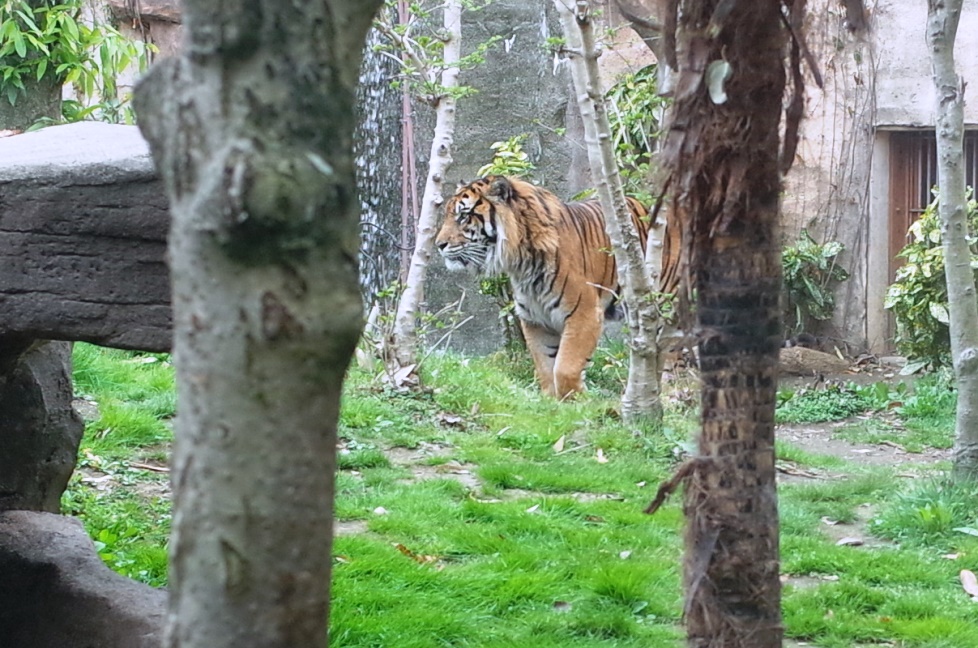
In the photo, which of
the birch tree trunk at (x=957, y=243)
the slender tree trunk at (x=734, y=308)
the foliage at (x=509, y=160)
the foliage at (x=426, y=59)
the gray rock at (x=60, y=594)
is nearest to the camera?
the slender tree trunk at (x=734, y=308)

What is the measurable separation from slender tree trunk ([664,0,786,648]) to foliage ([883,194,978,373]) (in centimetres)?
773

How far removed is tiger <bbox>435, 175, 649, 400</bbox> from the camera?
9414mm

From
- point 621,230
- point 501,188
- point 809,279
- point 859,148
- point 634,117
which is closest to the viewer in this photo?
point 621,230

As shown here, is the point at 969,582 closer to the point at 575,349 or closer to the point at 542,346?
the point at 575,349

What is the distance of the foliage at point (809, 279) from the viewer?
1193cm

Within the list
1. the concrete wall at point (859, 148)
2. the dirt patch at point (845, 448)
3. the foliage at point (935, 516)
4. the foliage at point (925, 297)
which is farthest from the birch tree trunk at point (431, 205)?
the concrete wall at point (859, 148)

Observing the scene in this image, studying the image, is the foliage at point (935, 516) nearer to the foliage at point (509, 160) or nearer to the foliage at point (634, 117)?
the foliage at point (634, 117)

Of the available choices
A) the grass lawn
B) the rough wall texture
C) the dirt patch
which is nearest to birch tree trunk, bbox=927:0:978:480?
the grass lawn

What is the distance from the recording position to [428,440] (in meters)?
7.10

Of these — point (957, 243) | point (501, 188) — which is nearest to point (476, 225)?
point (501, 188)

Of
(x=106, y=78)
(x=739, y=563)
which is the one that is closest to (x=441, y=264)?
(x=106, y=78)

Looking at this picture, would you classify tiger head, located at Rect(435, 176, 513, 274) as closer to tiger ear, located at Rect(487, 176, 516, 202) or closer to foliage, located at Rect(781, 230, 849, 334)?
tiger ear, located at Rect(487, 176, 516, 202)

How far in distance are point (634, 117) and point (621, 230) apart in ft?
6.43

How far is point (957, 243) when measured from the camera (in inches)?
224
